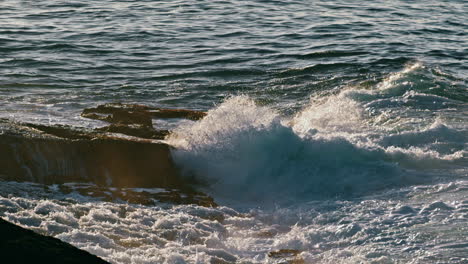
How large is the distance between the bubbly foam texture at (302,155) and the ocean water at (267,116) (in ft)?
0.08

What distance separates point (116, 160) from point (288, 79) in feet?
19.4

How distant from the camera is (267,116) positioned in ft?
31.0

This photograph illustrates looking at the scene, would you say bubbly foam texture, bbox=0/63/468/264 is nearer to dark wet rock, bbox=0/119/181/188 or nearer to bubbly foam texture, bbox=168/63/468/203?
bubbly foam texture, bbox=168/63/468/203

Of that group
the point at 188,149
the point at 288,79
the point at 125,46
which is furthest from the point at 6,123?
the point at 125,46

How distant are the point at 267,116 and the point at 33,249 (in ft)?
14.7

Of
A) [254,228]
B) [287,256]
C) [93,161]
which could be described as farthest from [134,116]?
[287,256]

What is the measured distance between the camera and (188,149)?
28.9 ft

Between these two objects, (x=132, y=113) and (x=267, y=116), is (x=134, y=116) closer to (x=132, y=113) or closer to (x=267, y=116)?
(x=132, y=113)

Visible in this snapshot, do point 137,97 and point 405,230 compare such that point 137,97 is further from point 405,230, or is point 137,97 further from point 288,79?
point 405,230

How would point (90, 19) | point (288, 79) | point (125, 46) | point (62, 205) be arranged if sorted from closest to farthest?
1. point (62, 205)
2. point (288, 79)
3. point (125, 46)
4. point (90, 19)

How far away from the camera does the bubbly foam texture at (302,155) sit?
8430 mm

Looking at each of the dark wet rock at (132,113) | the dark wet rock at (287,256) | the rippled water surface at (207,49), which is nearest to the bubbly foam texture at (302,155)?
the dark wet rock at (132,113)

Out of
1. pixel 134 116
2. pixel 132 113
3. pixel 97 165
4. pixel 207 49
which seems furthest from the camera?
pixel 207 49

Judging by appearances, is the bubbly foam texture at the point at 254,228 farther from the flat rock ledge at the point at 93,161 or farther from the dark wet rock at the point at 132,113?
the dark wet rock at the point at 132,113
